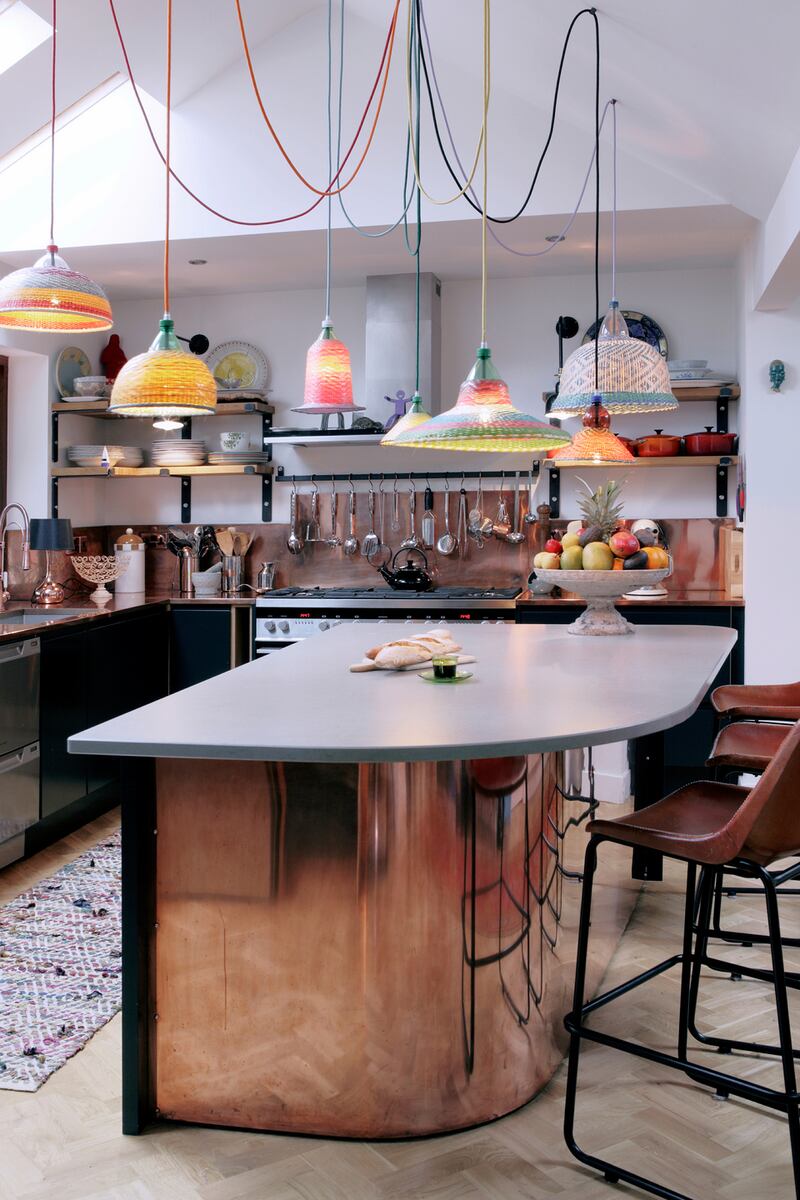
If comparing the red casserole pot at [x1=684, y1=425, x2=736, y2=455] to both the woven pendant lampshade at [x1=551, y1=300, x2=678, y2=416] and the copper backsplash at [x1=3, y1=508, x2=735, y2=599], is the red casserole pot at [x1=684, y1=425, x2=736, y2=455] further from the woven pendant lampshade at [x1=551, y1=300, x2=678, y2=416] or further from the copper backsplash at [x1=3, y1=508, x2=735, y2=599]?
the woven pendant lampshade at [x1=551, y1=300, x2=678, y2=416]

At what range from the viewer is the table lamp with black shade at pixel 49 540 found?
16.4 feet

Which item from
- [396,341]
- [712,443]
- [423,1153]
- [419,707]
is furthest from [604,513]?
[396,341]

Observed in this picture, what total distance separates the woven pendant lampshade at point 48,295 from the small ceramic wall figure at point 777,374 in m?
3.05

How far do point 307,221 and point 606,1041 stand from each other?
3.60 m

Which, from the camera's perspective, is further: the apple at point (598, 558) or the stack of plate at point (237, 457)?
the stack of plate at point (237, 457)

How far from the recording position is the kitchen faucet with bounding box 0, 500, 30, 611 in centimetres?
515

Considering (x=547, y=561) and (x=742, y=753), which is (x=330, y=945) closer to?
(x=742, y=753)

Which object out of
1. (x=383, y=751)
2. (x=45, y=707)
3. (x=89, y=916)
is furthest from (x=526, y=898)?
(x=45, y=707)

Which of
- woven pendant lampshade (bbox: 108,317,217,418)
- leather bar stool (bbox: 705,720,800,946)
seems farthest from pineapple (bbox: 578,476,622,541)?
woven pendant lampshade (bbox: 108,317,217,418)

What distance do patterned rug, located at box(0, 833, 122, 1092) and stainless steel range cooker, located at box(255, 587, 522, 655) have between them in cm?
158

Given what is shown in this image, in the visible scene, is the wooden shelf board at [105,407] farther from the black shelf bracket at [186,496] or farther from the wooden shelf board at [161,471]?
the black shelf bracket at [186,496]

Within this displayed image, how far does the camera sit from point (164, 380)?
2.63 m

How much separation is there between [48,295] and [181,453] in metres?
3.01

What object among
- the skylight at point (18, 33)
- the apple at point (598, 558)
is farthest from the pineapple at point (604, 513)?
the skylight at point (18, 33)
